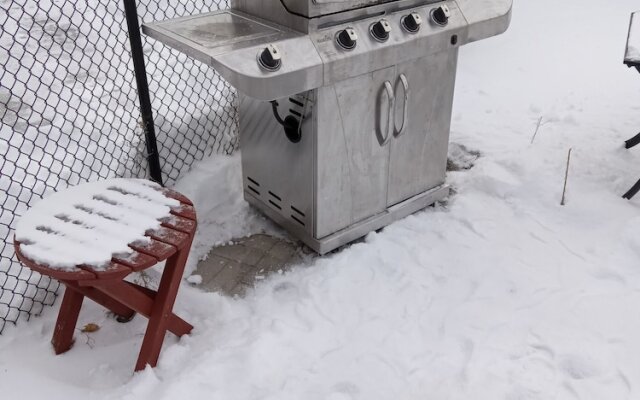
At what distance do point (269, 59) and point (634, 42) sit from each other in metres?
2.17

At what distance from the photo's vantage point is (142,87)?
3.14 meters

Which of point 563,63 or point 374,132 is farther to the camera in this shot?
point 563,63

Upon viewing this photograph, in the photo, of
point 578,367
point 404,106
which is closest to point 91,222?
point 404,106

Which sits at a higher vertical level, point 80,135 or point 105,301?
point 80,135

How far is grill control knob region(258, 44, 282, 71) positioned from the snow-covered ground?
3.54ft

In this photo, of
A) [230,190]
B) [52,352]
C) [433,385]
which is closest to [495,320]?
[433,385]

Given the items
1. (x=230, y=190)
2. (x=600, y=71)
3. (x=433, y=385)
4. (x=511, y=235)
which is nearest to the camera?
(x=433, y=385)

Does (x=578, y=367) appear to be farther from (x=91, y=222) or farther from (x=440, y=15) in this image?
(x=91, y=222)

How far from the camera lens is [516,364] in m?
2.49

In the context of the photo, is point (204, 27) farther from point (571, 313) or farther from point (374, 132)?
point (571, 313)

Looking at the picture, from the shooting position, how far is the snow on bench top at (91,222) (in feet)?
6.86

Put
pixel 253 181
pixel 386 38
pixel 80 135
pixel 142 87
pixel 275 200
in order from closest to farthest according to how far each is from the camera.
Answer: pixel 386 38, pixel 142 87, pixel 275 200, pixel 253 181, pixel 80 135

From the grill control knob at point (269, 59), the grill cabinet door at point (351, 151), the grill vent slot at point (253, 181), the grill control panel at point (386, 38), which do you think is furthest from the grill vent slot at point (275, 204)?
the grill control knob at point (269, 59)

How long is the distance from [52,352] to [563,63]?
474 cm
